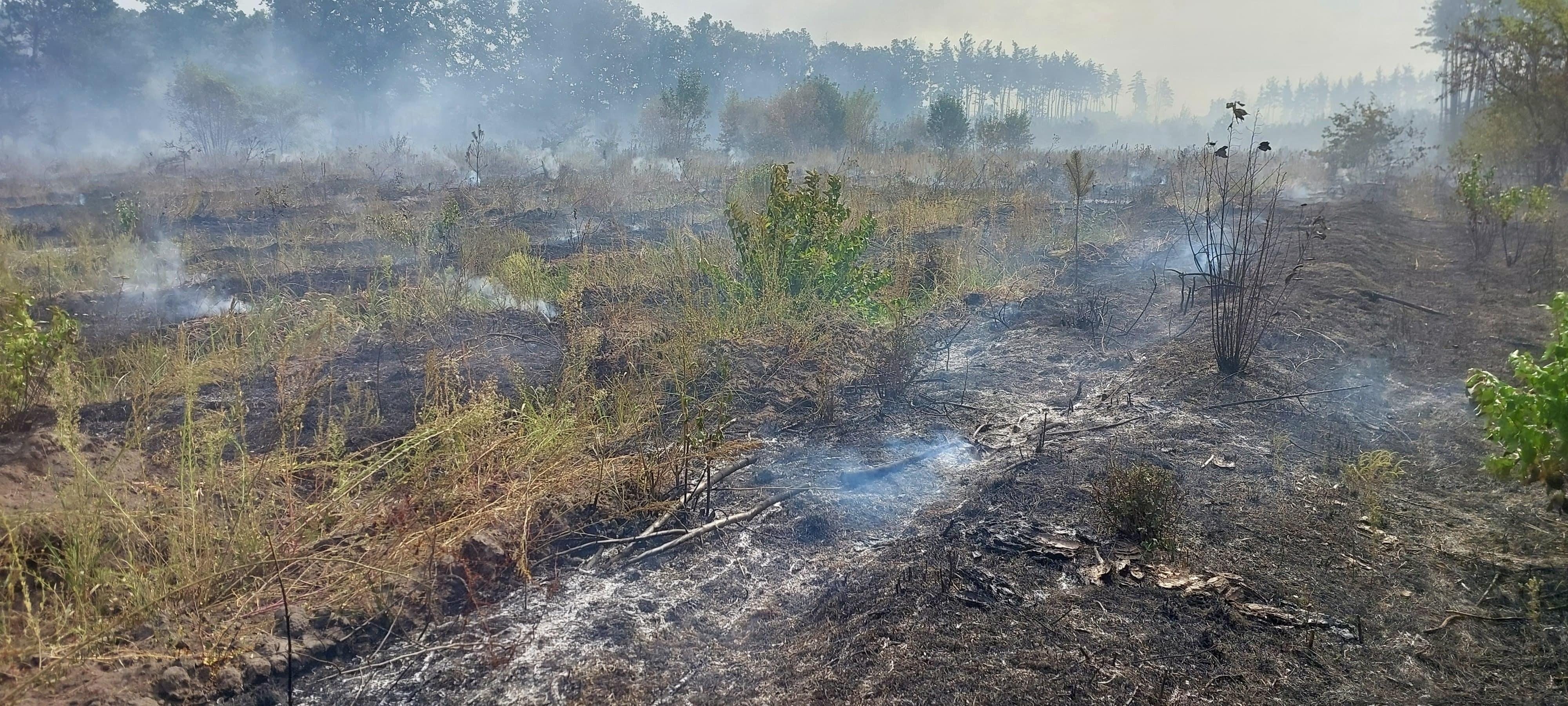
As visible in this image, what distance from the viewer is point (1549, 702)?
218 centimetres

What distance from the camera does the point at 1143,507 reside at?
318cm

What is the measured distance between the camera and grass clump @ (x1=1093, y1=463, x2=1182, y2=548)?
3.16 meters

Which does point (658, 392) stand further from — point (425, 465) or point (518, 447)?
point (425, 465)

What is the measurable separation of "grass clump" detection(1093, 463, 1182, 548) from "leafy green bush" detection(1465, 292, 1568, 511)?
1048 mm

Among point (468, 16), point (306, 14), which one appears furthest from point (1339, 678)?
point (468, 16)

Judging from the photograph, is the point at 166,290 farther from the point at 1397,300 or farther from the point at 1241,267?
the point at 1397,300

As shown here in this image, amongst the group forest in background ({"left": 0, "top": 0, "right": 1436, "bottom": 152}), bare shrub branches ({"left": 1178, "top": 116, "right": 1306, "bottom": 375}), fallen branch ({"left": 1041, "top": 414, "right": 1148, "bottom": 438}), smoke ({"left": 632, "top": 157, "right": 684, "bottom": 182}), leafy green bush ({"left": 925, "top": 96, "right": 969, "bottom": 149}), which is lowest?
fallen branch ({"left": 1041, "top": 414, "right": 1148, "bottom": 438})

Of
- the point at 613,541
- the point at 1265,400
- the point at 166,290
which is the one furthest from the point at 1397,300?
the point at 166,290

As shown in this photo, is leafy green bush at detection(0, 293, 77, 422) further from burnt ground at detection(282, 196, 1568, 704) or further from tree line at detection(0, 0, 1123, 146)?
tree line at detection(0, 0, 1123, 146)

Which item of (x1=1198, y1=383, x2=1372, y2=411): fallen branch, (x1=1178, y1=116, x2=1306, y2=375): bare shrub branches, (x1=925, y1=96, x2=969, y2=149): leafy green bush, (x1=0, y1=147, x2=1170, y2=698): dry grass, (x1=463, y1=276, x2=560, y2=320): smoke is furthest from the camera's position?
(x1=925, y1=96, x2=969, y2=149): leafy green bush

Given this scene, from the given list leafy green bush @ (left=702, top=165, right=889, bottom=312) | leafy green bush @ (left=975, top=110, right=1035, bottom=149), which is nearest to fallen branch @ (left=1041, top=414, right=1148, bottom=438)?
leafy green bush @ (left=702, top=165, right=889, bottom=312)

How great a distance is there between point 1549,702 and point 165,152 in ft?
135

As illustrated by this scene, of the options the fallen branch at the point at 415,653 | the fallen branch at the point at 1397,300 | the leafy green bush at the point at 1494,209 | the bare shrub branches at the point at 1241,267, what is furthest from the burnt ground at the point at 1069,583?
the leafy green bush at the point at 1494,209

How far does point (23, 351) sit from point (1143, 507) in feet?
16.6
